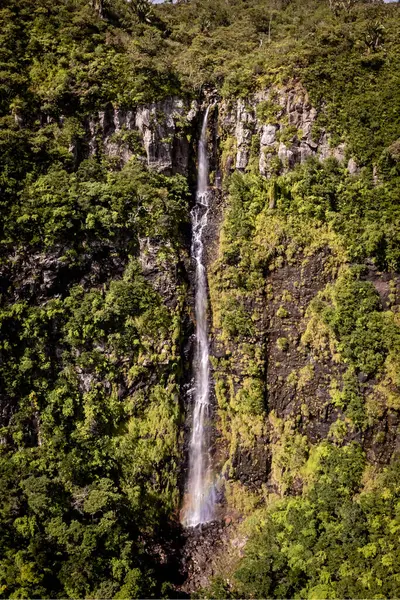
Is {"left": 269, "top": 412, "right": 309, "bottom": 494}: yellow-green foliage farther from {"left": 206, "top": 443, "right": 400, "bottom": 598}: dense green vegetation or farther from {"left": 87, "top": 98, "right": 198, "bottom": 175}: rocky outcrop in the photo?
{"left": 87, "top": 98, "right": 198, "bottom": 175}: rocky outcrop

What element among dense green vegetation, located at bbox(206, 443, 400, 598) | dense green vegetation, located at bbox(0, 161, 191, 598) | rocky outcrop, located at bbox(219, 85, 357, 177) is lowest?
dense green vegetation, located at bbox(206, 443, 400, 598)

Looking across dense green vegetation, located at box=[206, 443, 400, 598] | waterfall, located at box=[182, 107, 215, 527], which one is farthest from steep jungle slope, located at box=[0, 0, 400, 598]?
waterfall, located at box=[182, 107, 215, 527]

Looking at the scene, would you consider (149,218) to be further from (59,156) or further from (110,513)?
(110,513)

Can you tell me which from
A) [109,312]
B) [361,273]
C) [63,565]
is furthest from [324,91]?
[63,565]

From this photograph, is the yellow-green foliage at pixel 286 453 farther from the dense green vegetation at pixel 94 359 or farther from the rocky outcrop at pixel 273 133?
the rocky outcrop at pixel 273 133

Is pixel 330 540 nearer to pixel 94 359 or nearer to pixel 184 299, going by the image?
pixel 184 299

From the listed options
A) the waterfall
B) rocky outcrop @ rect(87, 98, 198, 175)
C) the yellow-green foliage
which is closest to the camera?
the yellow-green foliage
